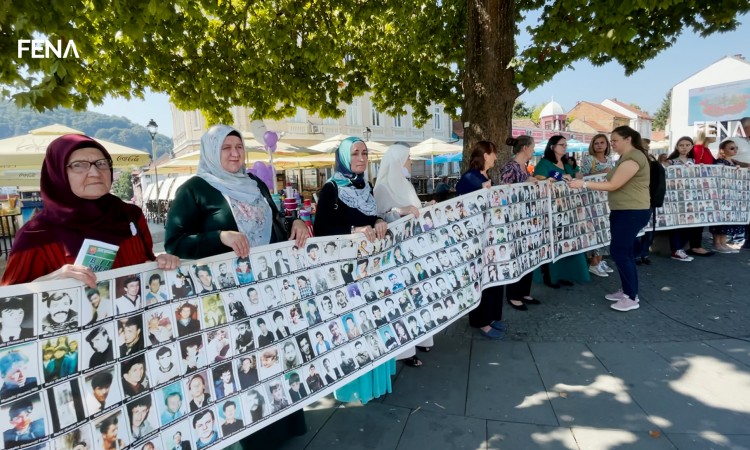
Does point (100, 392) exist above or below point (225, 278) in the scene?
below

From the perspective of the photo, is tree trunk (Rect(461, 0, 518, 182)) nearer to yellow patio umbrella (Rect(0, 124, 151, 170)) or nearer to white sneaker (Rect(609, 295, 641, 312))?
white sneaker (Rect(609, 295, 641, 312))

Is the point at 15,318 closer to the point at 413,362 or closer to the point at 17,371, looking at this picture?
the point at 17,371

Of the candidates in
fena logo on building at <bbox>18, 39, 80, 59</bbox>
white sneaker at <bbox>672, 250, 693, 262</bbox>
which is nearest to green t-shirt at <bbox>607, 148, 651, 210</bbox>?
white sneaker at <bbox>672, 250, 693, 262</bbox>

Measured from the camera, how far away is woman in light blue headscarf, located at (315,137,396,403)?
319 centimetres

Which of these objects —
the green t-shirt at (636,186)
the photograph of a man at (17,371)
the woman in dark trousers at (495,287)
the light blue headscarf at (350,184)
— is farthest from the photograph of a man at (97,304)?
the green t-shirt at (636,186)

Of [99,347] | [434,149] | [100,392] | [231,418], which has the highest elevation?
[434,149]

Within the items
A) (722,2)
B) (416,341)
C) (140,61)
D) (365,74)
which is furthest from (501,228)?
(140,61)

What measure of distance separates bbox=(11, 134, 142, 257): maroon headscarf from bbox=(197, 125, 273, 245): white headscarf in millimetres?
638

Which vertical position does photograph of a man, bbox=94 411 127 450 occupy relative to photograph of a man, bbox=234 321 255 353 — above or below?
below

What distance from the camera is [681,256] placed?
6965mm

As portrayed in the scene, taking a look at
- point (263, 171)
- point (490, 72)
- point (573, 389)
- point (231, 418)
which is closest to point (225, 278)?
point (231, 418)

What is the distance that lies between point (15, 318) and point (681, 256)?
28.4ft

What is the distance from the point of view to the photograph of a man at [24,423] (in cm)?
147

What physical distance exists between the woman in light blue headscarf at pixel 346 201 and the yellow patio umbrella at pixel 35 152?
21.3 ft
